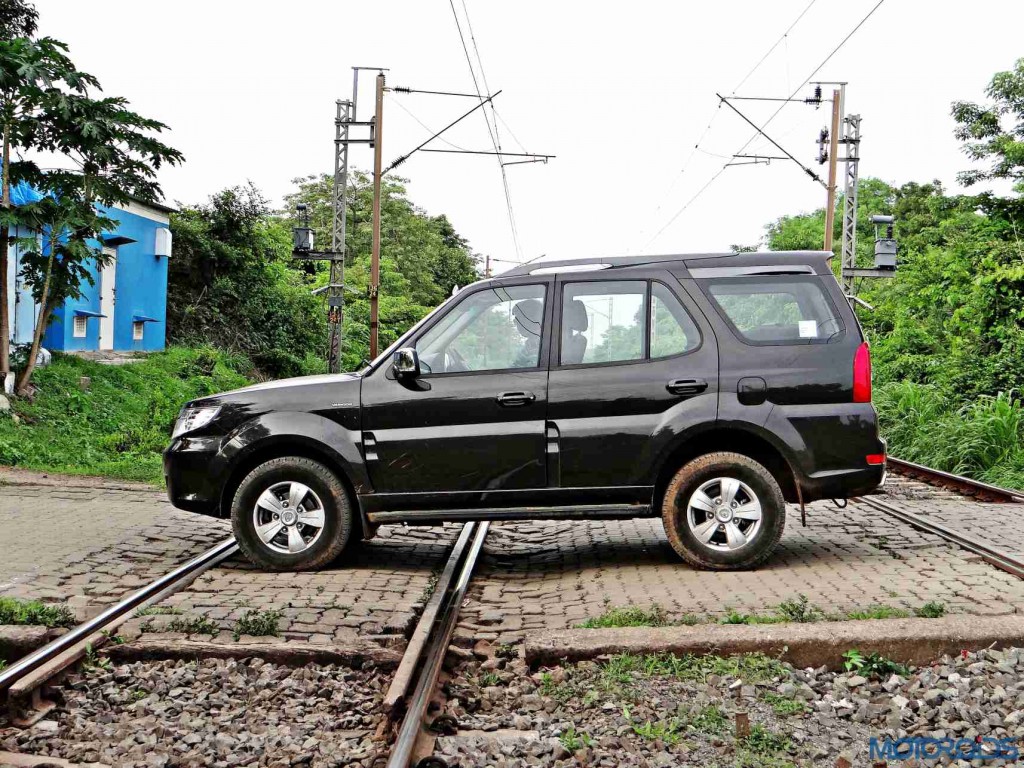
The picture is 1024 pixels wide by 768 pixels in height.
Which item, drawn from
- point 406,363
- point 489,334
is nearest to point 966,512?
point 489,334

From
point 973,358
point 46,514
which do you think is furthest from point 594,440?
point 973,358

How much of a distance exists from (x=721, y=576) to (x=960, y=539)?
2.21 metres

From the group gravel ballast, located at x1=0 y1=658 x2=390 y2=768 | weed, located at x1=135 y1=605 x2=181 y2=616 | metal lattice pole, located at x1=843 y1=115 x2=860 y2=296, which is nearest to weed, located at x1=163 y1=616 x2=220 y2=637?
weed, located at x1=135 y1=605 x2=181 y2=616

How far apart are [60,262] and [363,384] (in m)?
11.6

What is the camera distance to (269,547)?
7141 mm

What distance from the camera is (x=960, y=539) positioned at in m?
7.79

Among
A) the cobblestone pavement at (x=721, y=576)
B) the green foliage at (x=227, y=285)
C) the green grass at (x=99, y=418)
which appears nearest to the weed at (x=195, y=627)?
the cobblestone pavement at (x=721, y=576)

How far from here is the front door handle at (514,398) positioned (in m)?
6.91

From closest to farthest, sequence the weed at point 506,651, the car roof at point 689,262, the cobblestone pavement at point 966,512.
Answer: the weed at point 506,651
the car roof at point 689,262
the cobblestone pavement at point 966,512

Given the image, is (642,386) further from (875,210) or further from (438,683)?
(875,210)

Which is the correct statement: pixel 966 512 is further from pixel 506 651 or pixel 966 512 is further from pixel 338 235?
pixel 338 235

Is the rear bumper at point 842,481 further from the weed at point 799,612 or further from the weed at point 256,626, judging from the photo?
the weed at point 256,626

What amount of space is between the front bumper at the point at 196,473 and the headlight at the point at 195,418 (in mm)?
75

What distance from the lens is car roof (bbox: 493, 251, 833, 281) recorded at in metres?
7.00
